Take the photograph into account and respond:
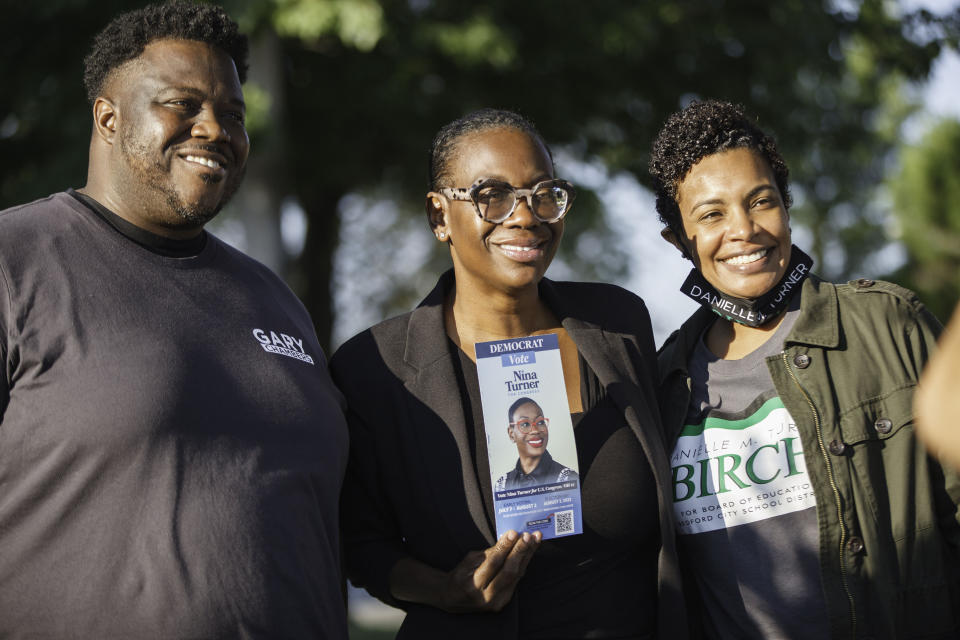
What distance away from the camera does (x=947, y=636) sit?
294 cm

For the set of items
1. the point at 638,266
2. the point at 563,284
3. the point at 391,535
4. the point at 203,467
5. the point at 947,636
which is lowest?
the point at 947,636

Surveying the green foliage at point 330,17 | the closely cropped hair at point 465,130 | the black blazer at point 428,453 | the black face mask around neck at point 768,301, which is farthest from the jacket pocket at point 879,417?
the green foliage at point 330,17

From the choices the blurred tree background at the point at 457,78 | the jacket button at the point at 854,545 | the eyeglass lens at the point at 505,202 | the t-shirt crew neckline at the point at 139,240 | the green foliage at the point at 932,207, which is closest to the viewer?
the t-shirt crew neckline at the point at 139,240

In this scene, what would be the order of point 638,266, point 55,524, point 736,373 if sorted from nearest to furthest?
point 55,524, point 736,373, point 638,266

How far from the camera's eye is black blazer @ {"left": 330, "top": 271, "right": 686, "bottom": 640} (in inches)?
121

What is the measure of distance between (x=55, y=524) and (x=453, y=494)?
119 cm

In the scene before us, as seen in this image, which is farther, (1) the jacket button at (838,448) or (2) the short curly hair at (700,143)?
(2) the short curly hair at (700,143)

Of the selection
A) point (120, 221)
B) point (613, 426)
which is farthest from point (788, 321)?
point (120, 221)

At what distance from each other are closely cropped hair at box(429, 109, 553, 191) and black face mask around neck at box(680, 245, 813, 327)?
2.62 ft

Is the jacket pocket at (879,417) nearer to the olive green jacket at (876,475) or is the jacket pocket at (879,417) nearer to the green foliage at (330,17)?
the olive green jacket at (876,475)

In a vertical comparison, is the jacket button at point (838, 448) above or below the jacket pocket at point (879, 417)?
below

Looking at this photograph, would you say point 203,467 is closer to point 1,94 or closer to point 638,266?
point 1,94

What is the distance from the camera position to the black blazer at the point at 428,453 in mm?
3066

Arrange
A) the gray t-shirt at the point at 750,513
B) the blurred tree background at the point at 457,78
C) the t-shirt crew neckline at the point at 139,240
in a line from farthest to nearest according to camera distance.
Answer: the blurred tree background at the point at 457,78 < the gray t-shirt at the point at 750,513 < the t-shirt crew neckline at the point at 139,240
